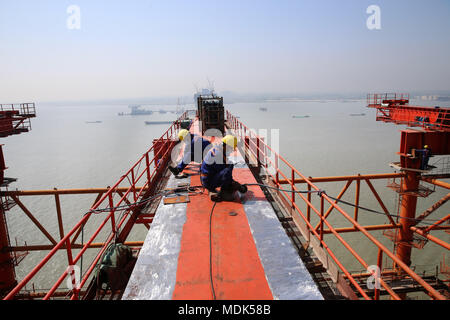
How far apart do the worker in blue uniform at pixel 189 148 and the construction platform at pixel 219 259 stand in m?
2.22

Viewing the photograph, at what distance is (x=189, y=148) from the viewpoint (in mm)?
9344

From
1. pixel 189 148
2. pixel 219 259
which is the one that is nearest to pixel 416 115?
pixel 189 148

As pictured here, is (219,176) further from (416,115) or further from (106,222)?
(416,115)

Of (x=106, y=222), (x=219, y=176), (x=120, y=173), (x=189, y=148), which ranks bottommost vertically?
(x=120, y=173)

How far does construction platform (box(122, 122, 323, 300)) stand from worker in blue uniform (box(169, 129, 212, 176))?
2220 millimetres

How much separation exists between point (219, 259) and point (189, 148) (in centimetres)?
517

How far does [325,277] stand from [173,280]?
9.86 ft

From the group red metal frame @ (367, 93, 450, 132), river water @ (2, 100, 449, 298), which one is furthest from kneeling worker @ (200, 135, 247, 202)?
river water @ (2, 100, 449, 298)

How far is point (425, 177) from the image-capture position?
12469 millimetres

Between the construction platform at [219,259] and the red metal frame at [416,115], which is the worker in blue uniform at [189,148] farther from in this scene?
the red metal frame at [416,115]

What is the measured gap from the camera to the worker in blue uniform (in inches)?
355

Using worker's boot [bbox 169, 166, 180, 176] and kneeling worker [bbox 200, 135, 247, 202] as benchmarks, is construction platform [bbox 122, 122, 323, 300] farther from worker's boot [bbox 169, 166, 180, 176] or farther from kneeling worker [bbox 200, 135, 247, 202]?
worker's boot [bbox 169, 166, 180, 176]
